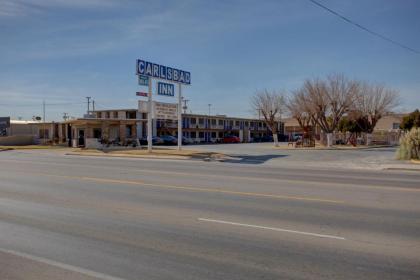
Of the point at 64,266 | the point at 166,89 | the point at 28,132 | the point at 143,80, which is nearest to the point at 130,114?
the point at 28,132

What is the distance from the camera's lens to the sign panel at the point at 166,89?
34625mm

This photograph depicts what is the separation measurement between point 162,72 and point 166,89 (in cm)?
142

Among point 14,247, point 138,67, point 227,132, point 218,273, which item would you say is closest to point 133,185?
point 14,247

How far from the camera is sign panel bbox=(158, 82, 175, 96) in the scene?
1363 inches

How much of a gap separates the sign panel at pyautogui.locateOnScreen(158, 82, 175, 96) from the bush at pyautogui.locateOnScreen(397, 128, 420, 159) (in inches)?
703

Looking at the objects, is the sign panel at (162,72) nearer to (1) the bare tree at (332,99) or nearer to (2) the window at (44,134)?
(1) the bare tree at (332,99)

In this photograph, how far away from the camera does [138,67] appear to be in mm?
32531

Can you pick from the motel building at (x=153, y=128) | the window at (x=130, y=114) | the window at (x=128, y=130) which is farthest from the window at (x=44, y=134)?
the window at (x=128, y=130)

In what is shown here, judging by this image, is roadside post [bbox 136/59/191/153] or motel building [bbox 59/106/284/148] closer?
roadside post [bbox 136/59/191/153]

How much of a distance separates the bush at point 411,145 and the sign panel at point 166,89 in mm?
17847

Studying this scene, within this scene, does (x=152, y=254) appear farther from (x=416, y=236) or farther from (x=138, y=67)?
(x=138, y=67)

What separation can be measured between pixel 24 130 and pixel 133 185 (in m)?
68.7

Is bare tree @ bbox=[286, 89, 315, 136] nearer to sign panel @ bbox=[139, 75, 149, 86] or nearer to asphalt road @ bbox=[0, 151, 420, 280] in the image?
sign panel @ bbox=[139, 75, 149, 86]

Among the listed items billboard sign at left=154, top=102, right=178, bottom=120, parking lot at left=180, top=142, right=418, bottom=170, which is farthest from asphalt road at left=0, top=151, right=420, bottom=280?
billboard sign at left=154, top=102, right=178, bottom=120
